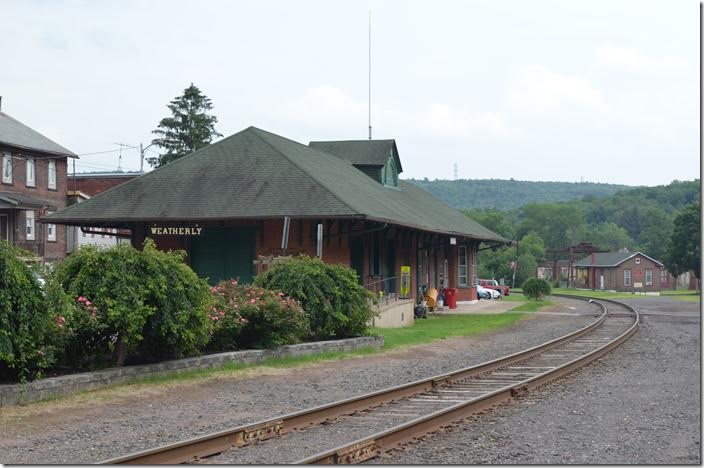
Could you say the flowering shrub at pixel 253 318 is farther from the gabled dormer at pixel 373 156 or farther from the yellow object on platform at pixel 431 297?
the gabled dormer at pixel 373 156

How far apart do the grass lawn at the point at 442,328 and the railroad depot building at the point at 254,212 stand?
2353 millimetres

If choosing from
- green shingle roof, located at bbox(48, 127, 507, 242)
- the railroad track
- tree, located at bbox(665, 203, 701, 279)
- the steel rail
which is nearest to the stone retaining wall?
the railroad track

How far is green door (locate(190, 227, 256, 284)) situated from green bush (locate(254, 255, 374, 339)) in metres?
8.97

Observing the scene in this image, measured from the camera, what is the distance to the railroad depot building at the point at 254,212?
27.9 m

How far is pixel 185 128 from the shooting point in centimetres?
6981

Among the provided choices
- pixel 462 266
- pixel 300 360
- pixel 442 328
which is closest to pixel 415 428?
pixel 300 360

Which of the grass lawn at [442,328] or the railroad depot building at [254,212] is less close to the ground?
the railroad depot building at [254,212]

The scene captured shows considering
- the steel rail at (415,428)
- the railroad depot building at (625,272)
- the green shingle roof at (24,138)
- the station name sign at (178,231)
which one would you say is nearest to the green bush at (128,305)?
the steel rail at (415,428)

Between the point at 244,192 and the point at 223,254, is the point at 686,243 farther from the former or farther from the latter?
the point at 223,254

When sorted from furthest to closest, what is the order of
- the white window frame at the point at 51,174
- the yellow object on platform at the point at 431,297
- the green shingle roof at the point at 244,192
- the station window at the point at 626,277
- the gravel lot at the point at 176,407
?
the station window at the point at 626,277 < the white window frame at the point at 51,174 < the yellow object on platform at the point at 431,297 < the green shingle roof at the point at 244,192 < the gravel lot at the point at 176,407

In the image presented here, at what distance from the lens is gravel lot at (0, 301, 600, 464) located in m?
9.34

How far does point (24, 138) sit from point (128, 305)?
39015mm

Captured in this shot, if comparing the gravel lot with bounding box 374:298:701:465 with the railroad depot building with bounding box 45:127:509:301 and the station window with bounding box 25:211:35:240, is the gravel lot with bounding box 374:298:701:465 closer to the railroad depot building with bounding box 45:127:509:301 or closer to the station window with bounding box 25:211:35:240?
the railroad depot building with bounding box 45:127:509:301

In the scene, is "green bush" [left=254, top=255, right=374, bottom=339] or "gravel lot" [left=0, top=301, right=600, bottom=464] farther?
"green bush" [left=254, top=255, right=374, bottom=339]
